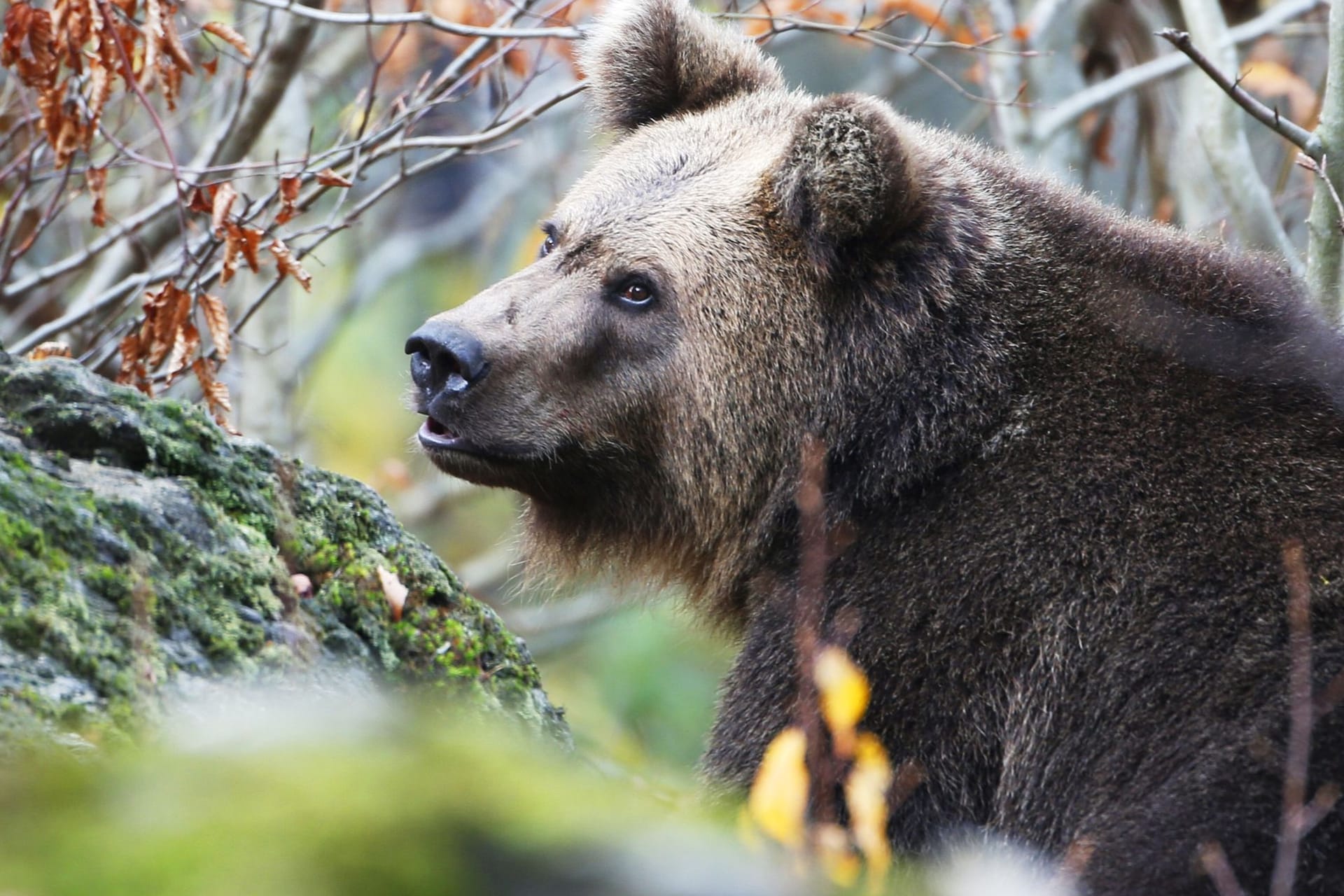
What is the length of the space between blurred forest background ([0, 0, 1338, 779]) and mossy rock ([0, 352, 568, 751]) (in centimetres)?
150

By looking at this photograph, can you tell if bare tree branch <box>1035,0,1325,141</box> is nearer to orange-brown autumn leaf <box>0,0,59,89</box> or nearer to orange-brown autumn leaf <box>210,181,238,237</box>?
orange-brown autumn leaf <box>210,181,238,237</box>

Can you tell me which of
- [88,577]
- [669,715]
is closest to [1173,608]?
[88,577]

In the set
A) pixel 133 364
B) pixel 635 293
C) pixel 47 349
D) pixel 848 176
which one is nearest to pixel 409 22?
pixel 635 293

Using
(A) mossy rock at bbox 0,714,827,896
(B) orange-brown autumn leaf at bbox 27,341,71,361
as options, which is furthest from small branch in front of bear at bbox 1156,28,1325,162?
(B) orange-brown autumn leaf at bbox 27,341,71,361

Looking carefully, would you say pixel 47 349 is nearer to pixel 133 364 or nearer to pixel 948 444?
pixel 133 364

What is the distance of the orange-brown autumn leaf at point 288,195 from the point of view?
5836 mm

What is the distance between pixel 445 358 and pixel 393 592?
1231 mm

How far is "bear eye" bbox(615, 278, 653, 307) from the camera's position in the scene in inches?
217

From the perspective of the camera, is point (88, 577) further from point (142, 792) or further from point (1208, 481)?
point (1208, 481)

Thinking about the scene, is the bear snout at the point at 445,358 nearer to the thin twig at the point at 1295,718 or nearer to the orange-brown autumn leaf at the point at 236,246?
the orange-brown autumn leaf at the point at 236,246

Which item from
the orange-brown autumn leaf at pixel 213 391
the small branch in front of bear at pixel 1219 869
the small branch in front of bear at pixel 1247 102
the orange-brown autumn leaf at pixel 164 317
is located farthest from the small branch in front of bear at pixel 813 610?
the orange-brown autumn leaf at pixel 164 317

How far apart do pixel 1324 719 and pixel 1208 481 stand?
2.98 feet

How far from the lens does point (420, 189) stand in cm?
2020

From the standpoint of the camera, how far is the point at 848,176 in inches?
202
